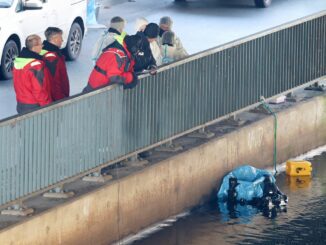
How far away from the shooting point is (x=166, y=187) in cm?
2184

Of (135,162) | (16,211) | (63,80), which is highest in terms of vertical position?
(63,80)

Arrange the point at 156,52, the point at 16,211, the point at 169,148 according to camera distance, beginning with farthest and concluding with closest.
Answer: the point at 156,52 < the point at 169,148 < the point at 16,211

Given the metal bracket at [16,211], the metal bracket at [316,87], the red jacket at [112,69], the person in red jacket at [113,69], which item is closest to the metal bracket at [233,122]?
the metal bracket at [316,87]

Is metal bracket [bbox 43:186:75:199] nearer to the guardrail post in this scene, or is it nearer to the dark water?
the dark water

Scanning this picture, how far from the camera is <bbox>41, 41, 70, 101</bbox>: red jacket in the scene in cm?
2095

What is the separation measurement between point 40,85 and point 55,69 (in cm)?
89

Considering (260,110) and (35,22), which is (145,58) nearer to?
(260,110)

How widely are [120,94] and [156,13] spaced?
45.2ft

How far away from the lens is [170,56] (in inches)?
922

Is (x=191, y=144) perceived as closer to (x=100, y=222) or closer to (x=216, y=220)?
(x=216, y=220)

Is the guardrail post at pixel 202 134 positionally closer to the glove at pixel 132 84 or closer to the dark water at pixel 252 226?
the dark water at pixel 252 226

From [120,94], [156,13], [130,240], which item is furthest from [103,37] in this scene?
[156,13]

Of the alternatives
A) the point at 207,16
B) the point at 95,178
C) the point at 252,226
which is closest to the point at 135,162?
the point at 95,178

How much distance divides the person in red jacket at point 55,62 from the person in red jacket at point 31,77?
0.68 metres
